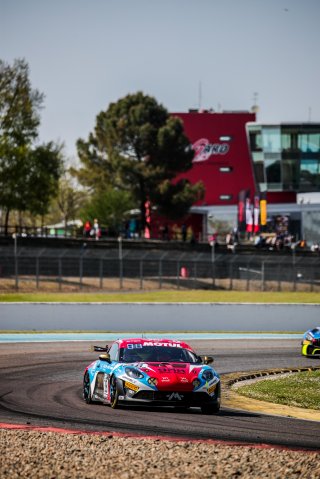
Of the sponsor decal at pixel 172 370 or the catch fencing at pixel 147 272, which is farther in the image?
the catch fencing at pixel 147 272

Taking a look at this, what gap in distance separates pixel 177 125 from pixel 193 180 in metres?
16.2

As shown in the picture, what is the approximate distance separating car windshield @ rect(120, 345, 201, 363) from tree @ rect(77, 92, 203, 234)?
74.2 metres

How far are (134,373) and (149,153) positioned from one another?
78564 mm

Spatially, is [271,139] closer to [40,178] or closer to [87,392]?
[40,178]

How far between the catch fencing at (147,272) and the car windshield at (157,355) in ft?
106

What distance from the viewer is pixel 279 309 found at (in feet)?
123

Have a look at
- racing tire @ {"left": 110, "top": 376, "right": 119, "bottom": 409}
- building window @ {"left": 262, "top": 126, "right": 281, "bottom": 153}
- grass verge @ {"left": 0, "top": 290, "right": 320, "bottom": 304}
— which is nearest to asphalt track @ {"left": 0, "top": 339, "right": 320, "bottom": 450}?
racing tire @ {"left": 110, "top": 376, "right": 119, "bottom": 409}

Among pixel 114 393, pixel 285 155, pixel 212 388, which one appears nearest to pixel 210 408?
pixel 212 388

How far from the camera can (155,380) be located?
54.9 ft

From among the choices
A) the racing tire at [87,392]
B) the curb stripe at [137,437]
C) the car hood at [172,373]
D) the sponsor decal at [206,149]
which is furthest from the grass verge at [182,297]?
the sponsor decal at [206,149]

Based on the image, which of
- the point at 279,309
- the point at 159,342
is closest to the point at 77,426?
the point at 159,342

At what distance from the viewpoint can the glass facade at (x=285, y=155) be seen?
332ft

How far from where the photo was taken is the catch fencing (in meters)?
51.5

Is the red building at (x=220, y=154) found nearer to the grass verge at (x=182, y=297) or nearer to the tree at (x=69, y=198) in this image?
the tree at (x=69, y=198)
